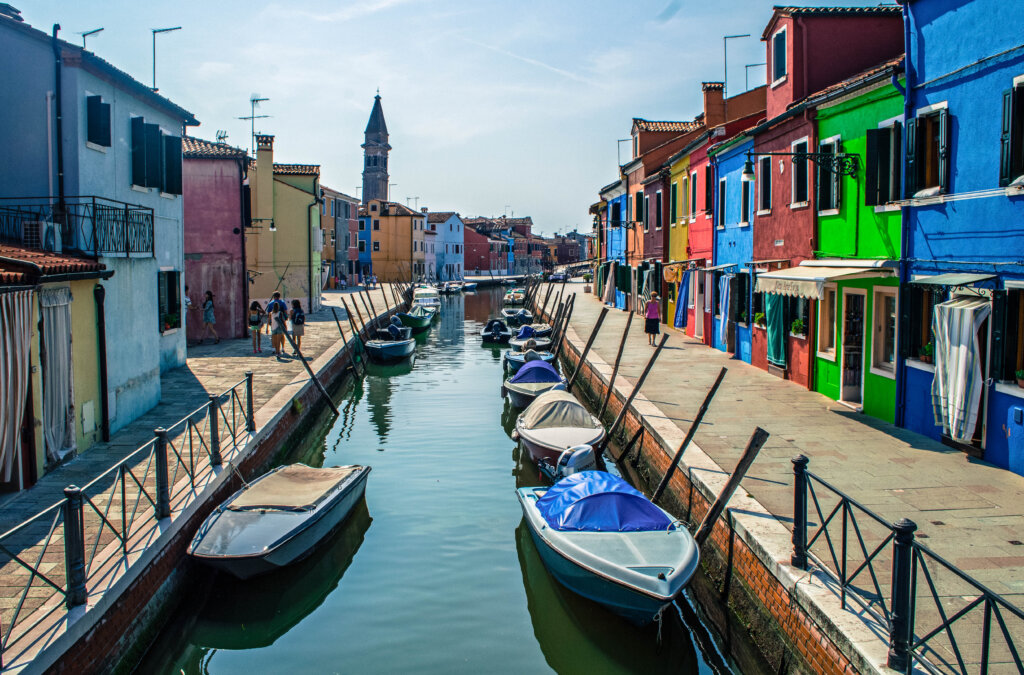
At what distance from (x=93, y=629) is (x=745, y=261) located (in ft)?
56.4

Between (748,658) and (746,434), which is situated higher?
(746,434)

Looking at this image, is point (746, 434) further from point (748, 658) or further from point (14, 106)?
point (14, 106)

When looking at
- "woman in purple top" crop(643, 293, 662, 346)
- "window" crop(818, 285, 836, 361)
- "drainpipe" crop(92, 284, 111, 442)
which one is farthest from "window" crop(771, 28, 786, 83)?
"drainpipe" crop(92, 284, 111, 442)

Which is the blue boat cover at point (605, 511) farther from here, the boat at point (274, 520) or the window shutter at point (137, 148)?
the window shutter at point (137, 148)

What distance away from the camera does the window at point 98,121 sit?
13250mm

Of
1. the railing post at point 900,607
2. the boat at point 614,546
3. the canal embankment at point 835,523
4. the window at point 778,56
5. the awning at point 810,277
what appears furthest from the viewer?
the window at point 778,56

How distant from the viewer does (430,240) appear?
89.2 metres

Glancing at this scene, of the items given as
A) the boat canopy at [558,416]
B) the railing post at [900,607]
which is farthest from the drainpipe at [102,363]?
the railing post at [900,607]

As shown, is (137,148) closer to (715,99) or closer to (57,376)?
(57,376)

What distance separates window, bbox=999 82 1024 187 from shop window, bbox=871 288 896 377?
3612 millimetres

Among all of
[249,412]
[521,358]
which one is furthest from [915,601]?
[521,358]

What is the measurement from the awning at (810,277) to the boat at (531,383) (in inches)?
215

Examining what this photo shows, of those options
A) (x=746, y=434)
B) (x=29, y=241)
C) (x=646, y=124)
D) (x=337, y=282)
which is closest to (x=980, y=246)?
(x=746, y=434)

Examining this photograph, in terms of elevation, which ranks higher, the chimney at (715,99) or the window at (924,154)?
the chimney at (715,99)
